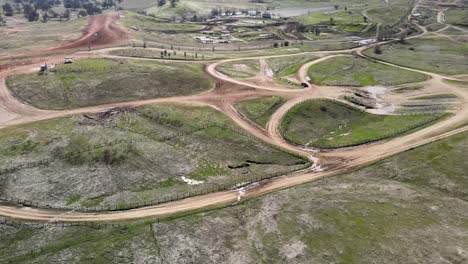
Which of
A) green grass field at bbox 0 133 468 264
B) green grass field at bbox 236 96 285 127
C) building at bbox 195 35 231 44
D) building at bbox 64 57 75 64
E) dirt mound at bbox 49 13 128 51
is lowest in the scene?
green grass field at bbox 0 133 468 264

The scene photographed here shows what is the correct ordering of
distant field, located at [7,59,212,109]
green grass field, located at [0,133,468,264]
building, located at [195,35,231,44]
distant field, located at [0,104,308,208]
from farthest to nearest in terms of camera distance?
building, located at [195,35,231,44]
distant field, located at [7,59,212,109]
distant field, located at [0,104,308,208]
green grass field, located at [0,133,468,264]

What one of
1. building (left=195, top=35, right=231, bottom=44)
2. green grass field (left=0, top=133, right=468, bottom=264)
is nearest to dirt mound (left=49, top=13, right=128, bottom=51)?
building (left=195, top=35, right=231, bottom=44)

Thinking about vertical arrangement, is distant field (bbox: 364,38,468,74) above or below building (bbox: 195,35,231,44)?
below

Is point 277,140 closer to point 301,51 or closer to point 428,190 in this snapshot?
point 428,190

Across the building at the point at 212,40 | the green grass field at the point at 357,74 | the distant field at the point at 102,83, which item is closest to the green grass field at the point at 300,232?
the distant field at the point at 102,83

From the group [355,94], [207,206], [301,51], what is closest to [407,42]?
[301,51]

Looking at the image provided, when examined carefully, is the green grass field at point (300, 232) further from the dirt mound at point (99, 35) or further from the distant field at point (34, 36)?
the dirt mound at point (99, 35)

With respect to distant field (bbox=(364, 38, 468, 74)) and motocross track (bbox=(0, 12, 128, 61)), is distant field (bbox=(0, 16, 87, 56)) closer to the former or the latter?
motocross track (bbox=(0, 12, 128, 61))
